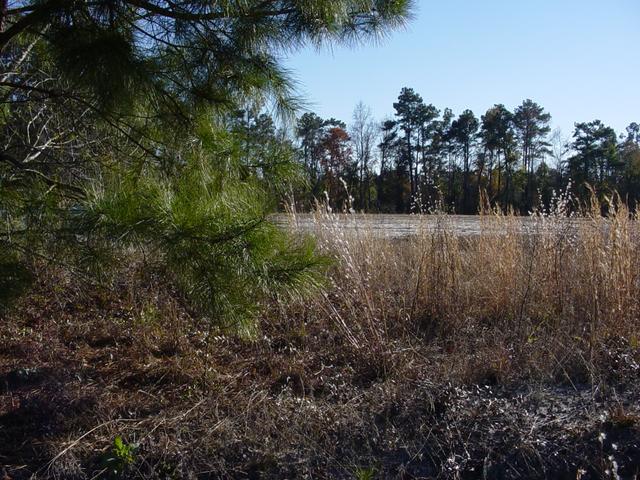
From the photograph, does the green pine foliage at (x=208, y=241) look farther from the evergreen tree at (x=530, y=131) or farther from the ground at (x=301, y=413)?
the evergreen tree at (x=530, y=131)

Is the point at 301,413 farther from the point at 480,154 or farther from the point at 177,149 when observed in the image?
the point at 480,154

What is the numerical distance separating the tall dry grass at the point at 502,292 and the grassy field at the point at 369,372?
2 centimetres

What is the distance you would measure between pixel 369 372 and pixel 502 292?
1568 mm

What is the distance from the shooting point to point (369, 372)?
381 cm

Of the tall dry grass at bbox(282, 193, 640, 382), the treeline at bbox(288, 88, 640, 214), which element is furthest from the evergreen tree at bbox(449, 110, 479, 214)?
the tall dry grass at bbox(282, 193, 640, 382)

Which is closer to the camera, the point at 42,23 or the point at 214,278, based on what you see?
the point at 214,278

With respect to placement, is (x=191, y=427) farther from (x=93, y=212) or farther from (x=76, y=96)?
(x=76, y=96)

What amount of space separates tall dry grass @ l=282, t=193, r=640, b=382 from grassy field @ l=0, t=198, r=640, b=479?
18 mm

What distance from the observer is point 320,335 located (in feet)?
14.6

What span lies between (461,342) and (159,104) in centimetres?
242

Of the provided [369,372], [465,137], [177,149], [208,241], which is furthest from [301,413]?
[465,137]

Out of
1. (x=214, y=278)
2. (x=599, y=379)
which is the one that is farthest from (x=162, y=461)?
(x=599, y=379)

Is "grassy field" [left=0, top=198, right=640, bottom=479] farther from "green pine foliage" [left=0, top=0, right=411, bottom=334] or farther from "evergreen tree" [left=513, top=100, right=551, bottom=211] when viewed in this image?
"evergreen tree" [left=513, top=100, right=551, bottom=211]

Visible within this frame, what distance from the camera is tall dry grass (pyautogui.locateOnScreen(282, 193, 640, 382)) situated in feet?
12.7
